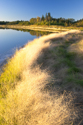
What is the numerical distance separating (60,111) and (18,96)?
121cm

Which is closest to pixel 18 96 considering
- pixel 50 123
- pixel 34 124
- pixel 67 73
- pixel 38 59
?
pixel 34 124

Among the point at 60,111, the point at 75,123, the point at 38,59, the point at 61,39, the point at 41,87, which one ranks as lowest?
the point at 75,123

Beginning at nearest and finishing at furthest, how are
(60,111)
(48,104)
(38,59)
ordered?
(60,111) < (48,104) < (38,59)

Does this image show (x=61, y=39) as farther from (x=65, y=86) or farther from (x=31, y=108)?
(x=31, y=108)

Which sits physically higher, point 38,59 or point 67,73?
point 38,59

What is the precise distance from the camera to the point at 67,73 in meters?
4.03

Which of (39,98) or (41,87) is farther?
(41,87)

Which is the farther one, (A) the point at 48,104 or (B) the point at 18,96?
(B) the point at 18,96

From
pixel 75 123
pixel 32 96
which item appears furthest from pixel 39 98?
pixel 75 123

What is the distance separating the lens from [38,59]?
528 centimetres

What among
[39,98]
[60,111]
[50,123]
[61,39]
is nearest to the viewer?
[50,123]

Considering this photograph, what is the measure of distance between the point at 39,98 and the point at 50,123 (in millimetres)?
649

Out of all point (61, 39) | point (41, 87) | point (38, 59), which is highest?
point (61, 39)

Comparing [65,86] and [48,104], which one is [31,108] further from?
[65,86]
